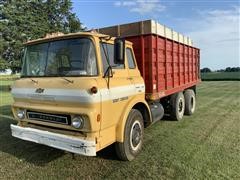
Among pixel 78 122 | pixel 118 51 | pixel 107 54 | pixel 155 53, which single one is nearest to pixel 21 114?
pixel 78 122

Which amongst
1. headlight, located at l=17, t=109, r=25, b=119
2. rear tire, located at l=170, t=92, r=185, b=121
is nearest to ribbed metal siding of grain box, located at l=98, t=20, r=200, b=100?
rear tire, located at l=170, t=92, r=185, b=121

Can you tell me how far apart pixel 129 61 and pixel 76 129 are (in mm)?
1986

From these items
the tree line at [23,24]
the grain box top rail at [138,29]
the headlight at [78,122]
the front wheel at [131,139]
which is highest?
the tree line at [23,24]

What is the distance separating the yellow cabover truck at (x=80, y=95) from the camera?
425 centimetres

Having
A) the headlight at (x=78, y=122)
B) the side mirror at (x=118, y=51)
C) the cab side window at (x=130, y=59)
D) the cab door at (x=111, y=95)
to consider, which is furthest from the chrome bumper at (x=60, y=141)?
the cab side window at (x=130, y=59)

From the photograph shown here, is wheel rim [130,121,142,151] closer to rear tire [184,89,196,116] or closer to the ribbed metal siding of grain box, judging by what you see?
the ribbed metal siding of grain box

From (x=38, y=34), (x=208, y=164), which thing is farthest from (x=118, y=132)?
(x=38, y=34)

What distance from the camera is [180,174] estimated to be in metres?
4.53

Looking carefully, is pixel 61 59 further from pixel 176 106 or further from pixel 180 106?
pixel 180 106

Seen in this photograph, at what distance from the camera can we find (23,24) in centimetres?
2419

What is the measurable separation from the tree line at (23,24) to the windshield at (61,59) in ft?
62.0

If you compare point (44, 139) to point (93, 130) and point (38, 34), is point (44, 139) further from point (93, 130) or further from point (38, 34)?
point (38, 34)

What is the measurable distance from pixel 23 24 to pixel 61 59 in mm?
21573

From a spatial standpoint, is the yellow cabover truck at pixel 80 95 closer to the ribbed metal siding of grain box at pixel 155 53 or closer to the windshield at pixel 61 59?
the windshield at pixel 61 59
